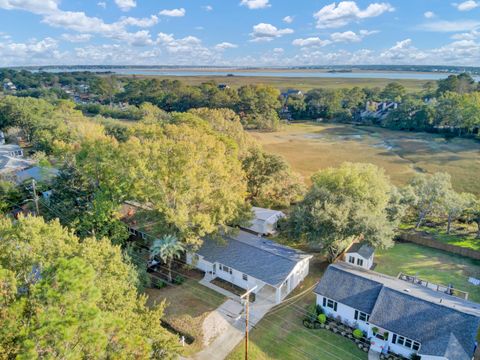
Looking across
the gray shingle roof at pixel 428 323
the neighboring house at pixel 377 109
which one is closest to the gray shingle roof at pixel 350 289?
the gray shingle roof at pixel 428 323

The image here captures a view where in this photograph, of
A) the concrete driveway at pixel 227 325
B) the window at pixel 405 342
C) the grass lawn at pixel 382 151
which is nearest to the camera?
the window at pixel 405 342

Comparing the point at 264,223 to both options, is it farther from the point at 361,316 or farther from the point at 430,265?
the point at 430,265

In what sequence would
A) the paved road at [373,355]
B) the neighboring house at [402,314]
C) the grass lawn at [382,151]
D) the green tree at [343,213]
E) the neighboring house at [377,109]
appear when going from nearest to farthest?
the neighboring house at [402,314]
the paved road at [373,355]
the green tree at [343,213]
the grass lawn at [382,151]
the neighboring house at [377,109]

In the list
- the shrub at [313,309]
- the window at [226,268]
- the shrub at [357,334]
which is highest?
the window at [226,268]

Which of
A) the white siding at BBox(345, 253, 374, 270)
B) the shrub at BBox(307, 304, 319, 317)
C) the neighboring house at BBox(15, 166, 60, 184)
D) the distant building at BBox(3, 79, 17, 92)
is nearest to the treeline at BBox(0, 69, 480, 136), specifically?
the distant building at BBox(3, 79, 17, 92)

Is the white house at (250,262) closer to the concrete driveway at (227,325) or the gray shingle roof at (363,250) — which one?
the concrete driveway at (227,325)

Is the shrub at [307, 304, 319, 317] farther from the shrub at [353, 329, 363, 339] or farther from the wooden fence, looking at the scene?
the wooden fence

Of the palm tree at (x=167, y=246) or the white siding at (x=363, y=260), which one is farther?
the white siding at (x=363, y=260)
